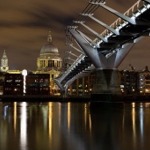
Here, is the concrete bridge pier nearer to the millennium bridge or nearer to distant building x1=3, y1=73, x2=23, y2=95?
the millennium bridge

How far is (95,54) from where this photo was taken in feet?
230

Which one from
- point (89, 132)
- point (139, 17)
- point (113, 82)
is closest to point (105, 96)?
point (113, 82)

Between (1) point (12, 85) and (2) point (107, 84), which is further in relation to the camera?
(1) point (12, 85)

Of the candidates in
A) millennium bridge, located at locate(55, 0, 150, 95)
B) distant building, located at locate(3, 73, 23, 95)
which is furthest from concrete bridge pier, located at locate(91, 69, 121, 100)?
distant building, located at locate(3, 73, 23, 95)

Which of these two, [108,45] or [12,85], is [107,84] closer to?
[108,45]

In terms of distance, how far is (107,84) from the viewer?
70625 millimetres

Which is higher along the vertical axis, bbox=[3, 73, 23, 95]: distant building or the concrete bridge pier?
bbox=[3, 73, 23, 95]: distant building

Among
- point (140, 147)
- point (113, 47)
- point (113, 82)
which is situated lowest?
point (140, 147)

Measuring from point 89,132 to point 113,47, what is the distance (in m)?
40.2

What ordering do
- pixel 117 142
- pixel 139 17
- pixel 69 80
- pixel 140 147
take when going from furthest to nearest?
pixel 69 80 → pixel 139 17 → pixel 117 142 → pixel 140 147

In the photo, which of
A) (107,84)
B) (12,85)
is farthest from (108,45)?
(12,85)

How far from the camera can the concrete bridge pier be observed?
230 feet

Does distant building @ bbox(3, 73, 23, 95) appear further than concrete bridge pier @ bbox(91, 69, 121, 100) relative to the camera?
Yes

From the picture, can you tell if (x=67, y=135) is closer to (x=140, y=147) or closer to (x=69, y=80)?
(x=140, y=147)
